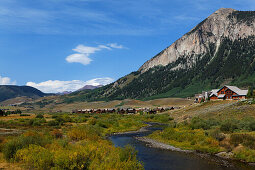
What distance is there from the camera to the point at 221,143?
30.4m

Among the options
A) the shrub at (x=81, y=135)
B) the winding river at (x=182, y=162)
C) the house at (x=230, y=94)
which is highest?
the house at (x=230, y=94)

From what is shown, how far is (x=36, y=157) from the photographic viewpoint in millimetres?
17125

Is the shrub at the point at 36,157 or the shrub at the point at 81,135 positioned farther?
the shrub at the point at 81,135

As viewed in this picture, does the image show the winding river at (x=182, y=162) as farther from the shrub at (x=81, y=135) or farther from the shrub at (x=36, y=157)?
the shrub at (x=36, y=157)

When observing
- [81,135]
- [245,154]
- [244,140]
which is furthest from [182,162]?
[81,135]

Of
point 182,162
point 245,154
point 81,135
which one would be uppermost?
point 81,135

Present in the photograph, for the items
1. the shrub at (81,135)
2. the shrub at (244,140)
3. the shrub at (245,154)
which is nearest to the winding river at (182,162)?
the shrub at (245,154)

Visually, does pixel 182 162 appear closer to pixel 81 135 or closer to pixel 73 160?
pixel 81 135

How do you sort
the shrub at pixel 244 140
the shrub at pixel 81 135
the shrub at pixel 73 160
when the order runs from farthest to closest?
the shrub at pixel 81 135, the shrub at pixel 244 140, the shrub at pixel 73 160

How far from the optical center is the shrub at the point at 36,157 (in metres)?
16.3

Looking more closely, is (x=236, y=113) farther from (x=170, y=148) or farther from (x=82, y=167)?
(x=82, y=167)

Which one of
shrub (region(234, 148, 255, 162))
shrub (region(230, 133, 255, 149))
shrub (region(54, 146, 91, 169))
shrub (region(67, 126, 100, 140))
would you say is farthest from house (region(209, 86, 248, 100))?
shrub (region(54, 146, 91, 169))

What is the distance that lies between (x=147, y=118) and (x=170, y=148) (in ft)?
204

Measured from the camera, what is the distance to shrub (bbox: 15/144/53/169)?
16297 millimetres
